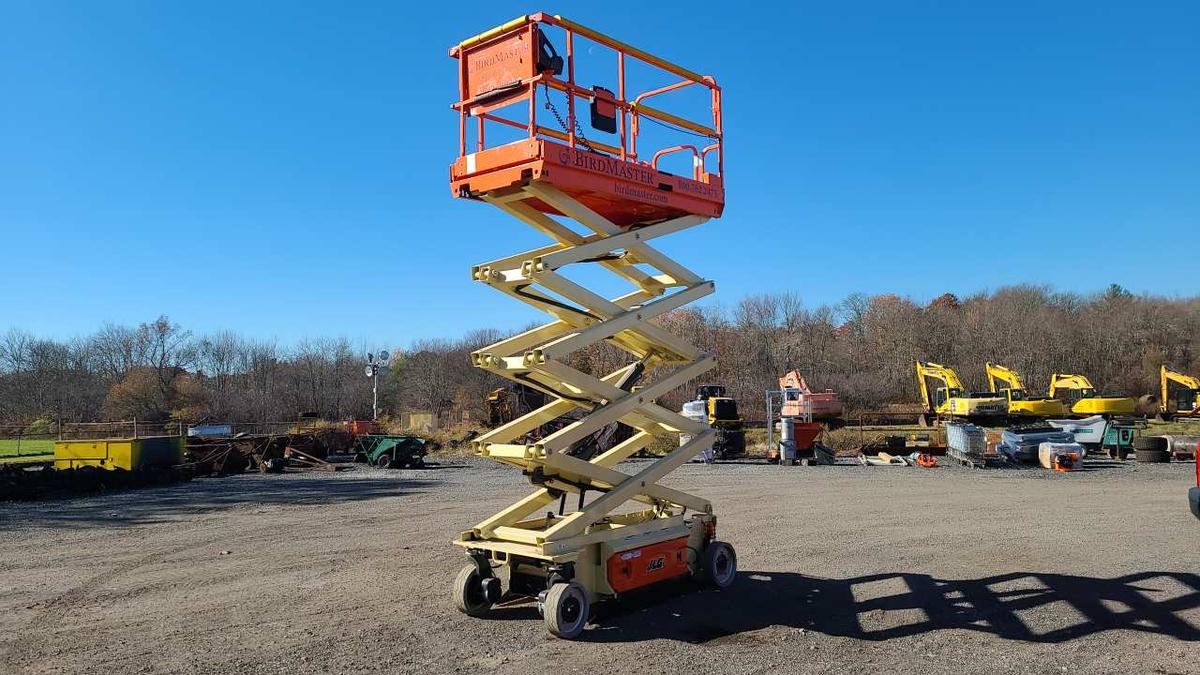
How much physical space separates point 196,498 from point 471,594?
1429cm

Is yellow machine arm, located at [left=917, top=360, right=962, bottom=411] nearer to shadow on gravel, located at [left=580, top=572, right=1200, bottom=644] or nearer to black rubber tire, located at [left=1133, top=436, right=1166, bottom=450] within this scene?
black rubber tire, located at [left=1133, top=436, right=1166, bottom=450]

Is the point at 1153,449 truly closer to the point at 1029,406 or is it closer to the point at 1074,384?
the point at 1029,406

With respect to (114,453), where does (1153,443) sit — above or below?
below

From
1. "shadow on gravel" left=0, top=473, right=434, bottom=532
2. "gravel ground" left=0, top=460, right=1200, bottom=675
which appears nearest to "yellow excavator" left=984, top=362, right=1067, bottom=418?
"gravel ground" left=0, top=460, right=1200, bottom=675

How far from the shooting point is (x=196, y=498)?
19.1 metres

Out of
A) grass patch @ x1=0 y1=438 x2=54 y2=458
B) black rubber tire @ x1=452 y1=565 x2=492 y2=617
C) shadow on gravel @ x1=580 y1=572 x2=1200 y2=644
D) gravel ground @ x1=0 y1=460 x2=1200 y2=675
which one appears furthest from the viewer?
grass patch @ x1=0 y1=438 x2=54 y2=458

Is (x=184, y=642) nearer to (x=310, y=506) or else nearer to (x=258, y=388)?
(x=310, y=506)

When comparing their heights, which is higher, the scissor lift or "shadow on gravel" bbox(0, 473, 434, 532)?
the scissor lift

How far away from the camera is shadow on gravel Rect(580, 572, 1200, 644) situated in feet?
22.9

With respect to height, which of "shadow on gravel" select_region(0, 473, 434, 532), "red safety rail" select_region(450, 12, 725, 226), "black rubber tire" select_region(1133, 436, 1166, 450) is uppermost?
"red safety rail" select_region(450, 12, 725, 226)

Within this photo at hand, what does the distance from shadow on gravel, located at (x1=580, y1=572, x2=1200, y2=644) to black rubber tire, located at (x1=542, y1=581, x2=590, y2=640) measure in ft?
0.54

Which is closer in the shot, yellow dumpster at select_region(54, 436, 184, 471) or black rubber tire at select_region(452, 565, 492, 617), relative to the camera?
black rubber tire at select_region(452, 565, 492, 617)

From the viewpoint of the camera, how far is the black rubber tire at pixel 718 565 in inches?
330

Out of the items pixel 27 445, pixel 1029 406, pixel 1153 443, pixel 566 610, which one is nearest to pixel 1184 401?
pixel 1029 406
